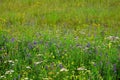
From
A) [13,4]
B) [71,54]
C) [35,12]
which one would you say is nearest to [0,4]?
[13,4]

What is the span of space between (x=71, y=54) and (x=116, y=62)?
927mm

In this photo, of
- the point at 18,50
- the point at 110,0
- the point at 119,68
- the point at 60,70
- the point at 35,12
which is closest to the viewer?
the point at 60,70

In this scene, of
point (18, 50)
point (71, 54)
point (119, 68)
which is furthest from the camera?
point (18, 50)

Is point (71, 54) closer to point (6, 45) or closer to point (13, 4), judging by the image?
point (6, 45)

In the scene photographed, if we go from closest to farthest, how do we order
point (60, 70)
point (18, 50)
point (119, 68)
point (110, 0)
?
point (60, 70) < point (119, 68) < point (18, 50) < point (110, 0)

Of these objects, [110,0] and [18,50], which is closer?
[18,50]

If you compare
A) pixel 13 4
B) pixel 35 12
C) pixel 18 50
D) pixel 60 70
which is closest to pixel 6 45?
pixel 18 50

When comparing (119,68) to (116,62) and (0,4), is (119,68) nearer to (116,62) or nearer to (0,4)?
(116,62)

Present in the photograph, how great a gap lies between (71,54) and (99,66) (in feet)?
2.67

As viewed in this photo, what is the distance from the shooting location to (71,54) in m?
5.72

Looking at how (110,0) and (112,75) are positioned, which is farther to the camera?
(110,0)

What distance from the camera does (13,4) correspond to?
14.7 meters

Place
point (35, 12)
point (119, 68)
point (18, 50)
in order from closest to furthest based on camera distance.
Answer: point (119, 68) → point (18, 50) → point (35, 12)

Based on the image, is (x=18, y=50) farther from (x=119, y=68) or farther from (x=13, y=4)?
(x=13, y=4)
